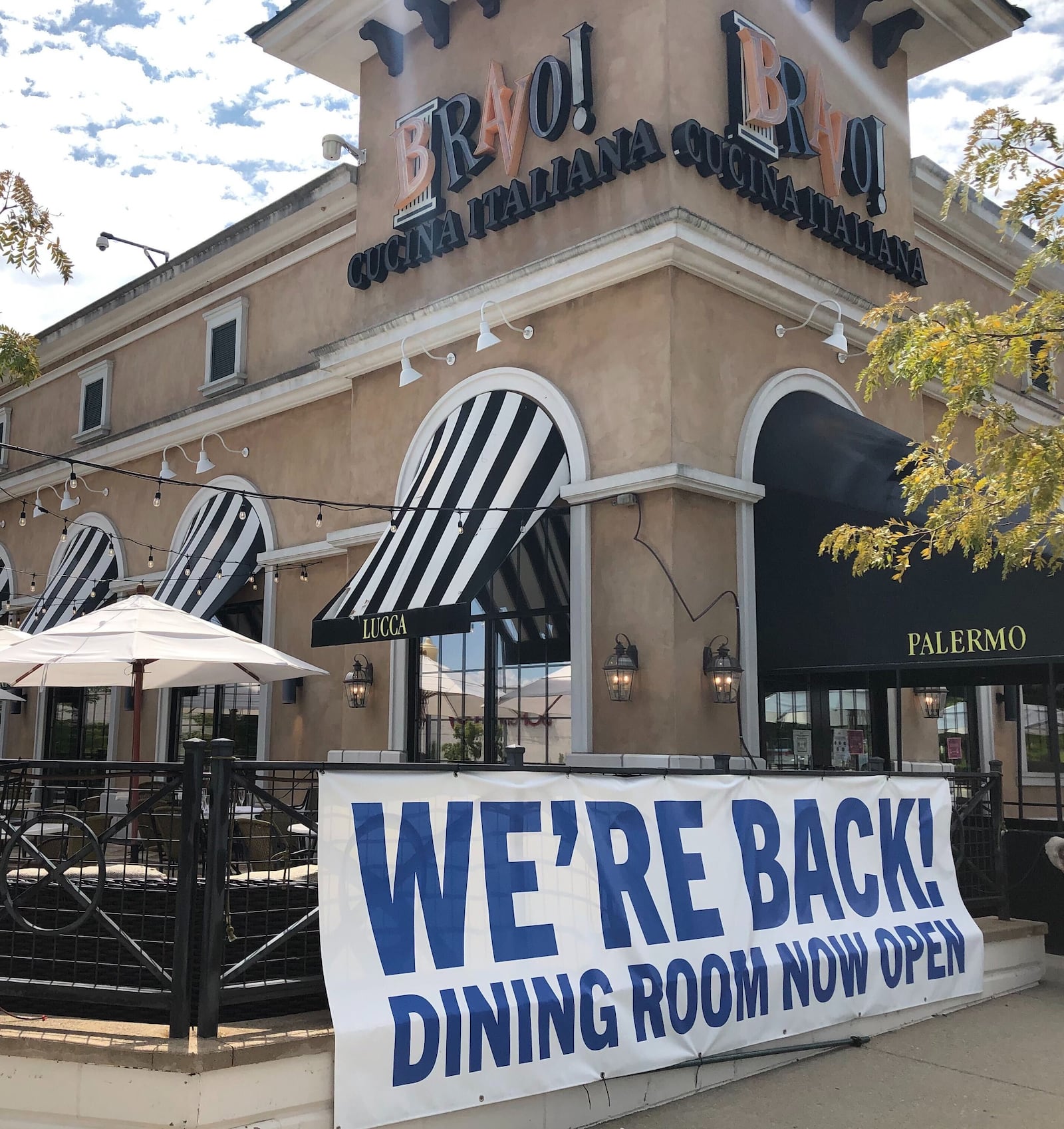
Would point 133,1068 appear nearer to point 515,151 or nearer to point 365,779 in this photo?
point 365,779

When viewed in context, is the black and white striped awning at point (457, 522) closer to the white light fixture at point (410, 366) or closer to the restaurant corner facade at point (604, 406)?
the restaurant corner facade at point (604, 406)

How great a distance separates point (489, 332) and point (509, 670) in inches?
144

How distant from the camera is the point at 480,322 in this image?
12344 mm

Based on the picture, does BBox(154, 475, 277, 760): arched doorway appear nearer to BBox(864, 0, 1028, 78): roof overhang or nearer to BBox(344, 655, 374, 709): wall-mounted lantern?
BBox(344, 655, 374, 709): wall-mounted lantern

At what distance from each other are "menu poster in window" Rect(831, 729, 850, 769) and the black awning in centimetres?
128

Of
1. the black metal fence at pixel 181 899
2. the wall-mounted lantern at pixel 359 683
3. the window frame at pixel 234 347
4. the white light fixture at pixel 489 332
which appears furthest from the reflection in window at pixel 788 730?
the window frame at pixel 234 347

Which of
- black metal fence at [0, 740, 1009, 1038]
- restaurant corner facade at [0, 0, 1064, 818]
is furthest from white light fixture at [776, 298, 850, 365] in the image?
black metal fence at [0, 740, 1009, 1038]

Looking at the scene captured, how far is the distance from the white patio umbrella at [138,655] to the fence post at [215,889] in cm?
479

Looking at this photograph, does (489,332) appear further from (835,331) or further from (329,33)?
(329,33)

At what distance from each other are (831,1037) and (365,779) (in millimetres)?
3622

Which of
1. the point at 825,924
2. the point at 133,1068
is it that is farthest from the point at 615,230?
the point at 133,1068

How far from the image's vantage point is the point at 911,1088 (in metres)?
6.18

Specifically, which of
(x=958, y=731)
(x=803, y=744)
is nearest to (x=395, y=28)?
(x=803, y=744)

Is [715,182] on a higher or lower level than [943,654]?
higher
